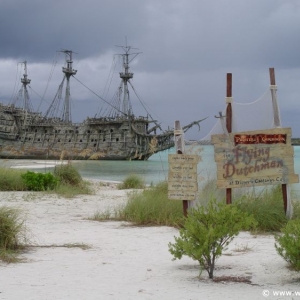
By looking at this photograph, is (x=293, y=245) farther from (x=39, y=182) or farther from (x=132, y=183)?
(x=132, y=183)

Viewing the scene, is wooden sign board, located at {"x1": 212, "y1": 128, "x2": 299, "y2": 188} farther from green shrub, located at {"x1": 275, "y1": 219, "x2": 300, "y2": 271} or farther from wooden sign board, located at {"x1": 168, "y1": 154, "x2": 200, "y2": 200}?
green shrub, located at {"x1": 275, "y1": 219, "x2": 300, "y2": 271}

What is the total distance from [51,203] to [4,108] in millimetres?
56147

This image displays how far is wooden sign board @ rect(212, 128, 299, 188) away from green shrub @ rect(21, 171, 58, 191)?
7.78 m

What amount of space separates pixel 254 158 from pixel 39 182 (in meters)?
8.26

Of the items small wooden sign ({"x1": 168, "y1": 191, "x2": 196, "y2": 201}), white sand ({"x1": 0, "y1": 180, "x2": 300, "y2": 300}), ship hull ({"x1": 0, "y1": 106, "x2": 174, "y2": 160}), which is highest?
ship hull ({"x1": 0, "y1": 106, "x2": 174, "y2": 160})

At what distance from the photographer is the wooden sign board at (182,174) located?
820 cm

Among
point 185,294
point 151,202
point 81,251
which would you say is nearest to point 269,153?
point 151,202

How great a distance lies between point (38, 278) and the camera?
4.98 metres

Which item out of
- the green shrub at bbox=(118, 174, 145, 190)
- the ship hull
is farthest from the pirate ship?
the green shrub at bbox=(118, 174, 145, 190)

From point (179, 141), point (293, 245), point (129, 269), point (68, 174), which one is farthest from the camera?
point (68, 174)

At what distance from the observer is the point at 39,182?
49.0 ft

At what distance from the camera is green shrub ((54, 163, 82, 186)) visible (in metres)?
15.8

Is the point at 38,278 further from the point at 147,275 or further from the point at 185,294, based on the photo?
the point at 185,294

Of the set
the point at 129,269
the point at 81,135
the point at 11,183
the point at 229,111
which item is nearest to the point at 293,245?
the point at 129,269
